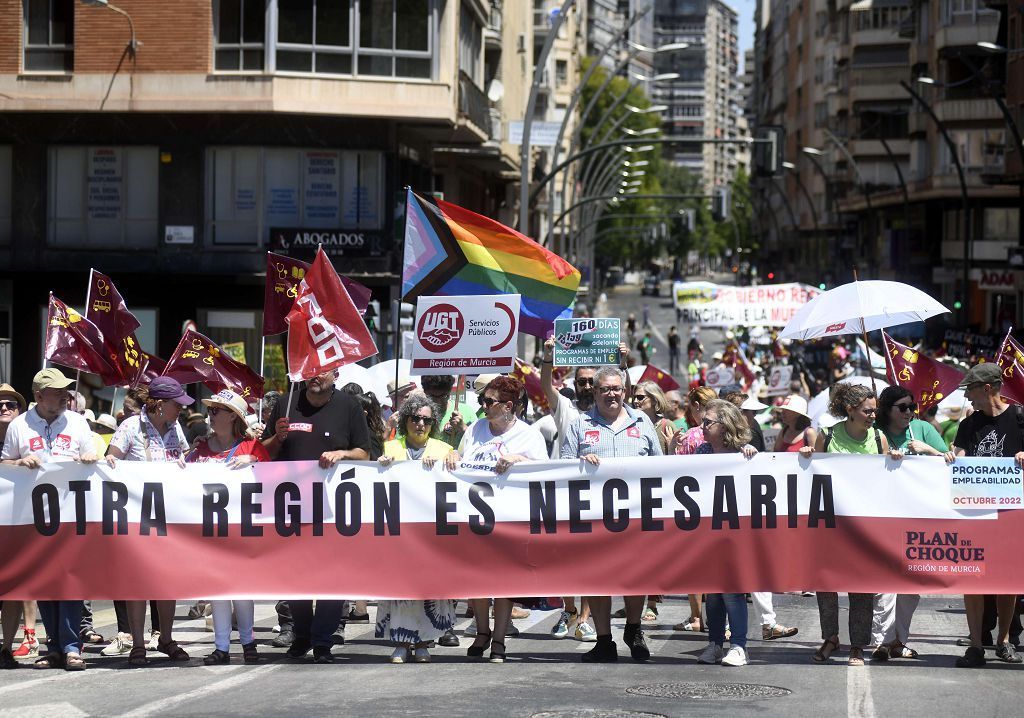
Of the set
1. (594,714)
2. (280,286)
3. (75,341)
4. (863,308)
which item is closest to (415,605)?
(594,714)

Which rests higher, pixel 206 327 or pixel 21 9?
pixel 21 9

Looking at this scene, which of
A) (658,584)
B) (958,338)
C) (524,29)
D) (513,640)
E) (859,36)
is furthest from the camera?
(859,36)

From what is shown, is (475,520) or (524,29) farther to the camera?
(524,29)

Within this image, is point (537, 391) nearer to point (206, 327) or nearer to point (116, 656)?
point (116, 656)

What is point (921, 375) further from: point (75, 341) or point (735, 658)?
point (75, 341)

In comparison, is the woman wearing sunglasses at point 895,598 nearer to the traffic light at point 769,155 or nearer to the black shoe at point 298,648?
the black shoe at point 298,648

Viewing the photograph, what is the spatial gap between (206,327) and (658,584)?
22.6m

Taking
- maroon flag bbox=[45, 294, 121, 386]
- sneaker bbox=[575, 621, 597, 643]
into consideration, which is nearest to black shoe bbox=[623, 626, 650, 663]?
sneaker bbox=[575, 621, 597, 643]

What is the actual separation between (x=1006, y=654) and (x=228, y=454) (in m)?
5.06

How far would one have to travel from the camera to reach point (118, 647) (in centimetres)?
1138

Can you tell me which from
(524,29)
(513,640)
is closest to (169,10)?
(513,640)

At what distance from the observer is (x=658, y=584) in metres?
11.0

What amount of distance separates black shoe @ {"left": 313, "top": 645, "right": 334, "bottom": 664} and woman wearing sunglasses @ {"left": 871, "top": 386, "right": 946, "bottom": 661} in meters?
3.40

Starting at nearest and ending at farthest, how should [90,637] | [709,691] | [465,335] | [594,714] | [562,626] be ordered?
[594,714] < [709,691] < [90,637] < [465,335] < [562,626]
